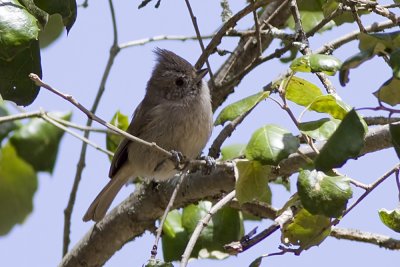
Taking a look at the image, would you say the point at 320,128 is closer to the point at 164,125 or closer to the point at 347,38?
the point at 347,38

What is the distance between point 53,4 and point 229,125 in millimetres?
1513

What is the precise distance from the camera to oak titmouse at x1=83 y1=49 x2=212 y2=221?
4.91 meters

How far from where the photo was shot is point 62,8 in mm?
2594

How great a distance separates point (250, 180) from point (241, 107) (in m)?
0.25

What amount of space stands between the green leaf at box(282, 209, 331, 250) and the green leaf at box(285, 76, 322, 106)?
45 cm

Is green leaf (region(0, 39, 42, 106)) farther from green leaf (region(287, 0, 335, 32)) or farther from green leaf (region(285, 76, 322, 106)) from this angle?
green leaf (region(287, 0, 335, 32))

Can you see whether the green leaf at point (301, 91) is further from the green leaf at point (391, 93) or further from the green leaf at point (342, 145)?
the green leaf at point (342, 145)

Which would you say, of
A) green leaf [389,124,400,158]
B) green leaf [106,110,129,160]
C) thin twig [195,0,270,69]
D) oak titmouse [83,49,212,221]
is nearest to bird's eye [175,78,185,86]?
oak titmouse [83,49,212,221]

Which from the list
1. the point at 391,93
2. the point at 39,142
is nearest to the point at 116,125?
the point at 39,142

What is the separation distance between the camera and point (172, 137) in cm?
499

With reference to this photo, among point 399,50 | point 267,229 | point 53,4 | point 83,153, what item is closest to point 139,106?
point 83,153

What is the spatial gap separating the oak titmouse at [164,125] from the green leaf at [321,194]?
2.14 m

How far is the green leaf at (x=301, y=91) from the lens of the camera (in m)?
2.68

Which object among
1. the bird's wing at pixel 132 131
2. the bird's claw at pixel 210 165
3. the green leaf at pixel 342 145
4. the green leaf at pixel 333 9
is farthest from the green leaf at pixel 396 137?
the bird's wing at pixel 132 131
